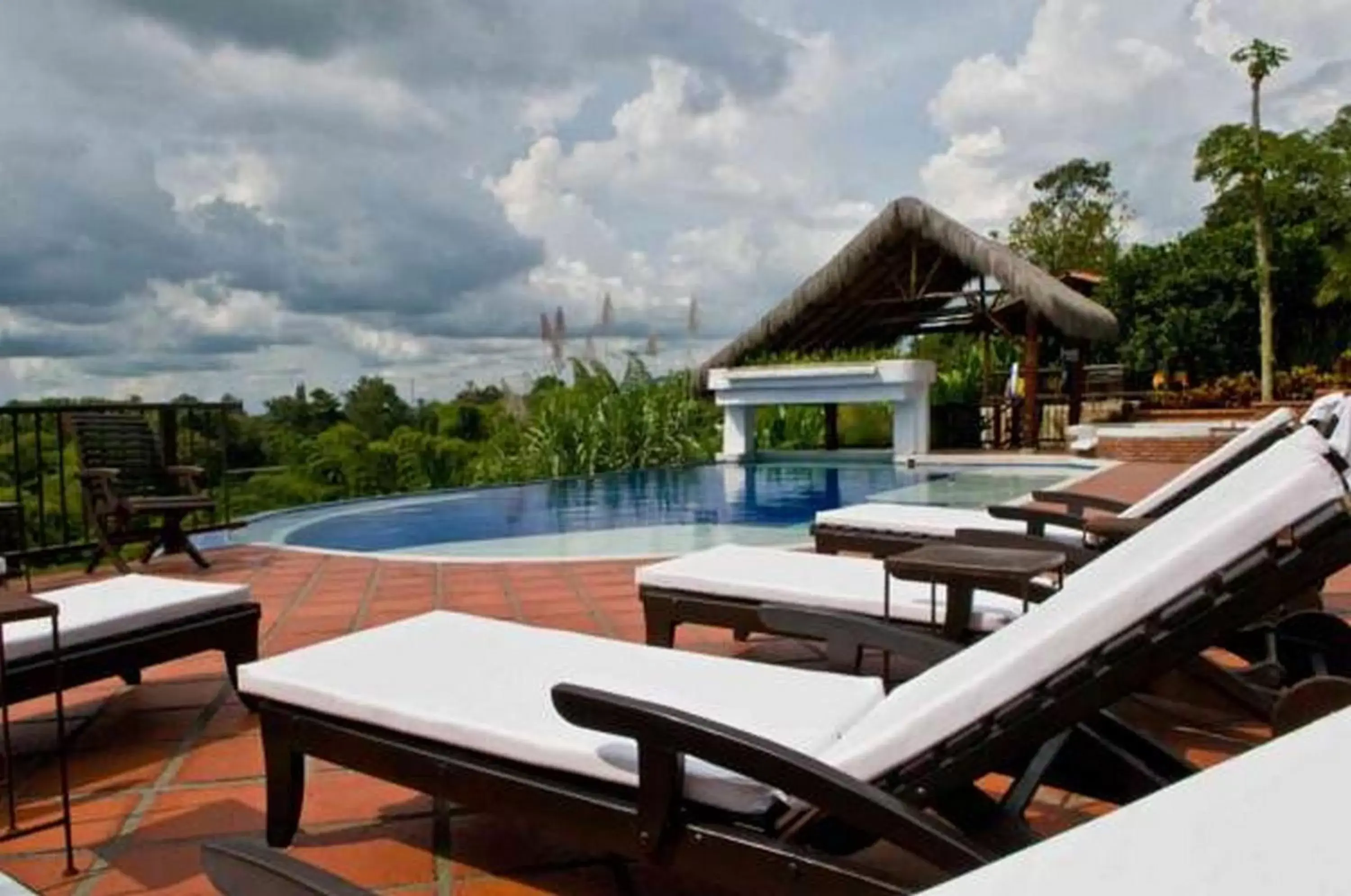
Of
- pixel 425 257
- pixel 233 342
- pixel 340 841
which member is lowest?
pixel 340 841

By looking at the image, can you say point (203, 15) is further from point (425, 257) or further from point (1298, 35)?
point (1298, 35)

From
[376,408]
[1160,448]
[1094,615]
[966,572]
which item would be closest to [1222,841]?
[1094,615]

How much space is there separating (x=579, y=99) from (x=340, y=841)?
1496 cm

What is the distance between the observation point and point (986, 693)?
1.47 m

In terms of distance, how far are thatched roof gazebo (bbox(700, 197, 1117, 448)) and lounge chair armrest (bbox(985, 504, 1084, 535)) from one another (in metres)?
12.4

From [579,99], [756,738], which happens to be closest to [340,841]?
[756,738]

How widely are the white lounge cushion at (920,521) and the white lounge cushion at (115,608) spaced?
2531mm

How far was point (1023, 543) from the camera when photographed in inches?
116

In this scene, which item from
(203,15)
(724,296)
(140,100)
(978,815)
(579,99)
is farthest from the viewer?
(724,296)

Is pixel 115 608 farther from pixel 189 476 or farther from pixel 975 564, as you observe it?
pixel 189 476

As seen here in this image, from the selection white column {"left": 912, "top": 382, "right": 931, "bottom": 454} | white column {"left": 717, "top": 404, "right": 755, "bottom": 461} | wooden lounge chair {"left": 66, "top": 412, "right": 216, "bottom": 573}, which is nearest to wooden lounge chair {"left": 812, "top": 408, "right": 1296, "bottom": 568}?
wooden lounge chair {"left": 66, "top": 412, "right": 216, "bottom": 573}

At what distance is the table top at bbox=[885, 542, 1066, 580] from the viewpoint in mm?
2336

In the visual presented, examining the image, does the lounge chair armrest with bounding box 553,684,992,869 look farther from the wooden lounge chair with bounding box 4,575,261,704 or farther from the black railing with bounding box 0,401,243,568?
the black railing with bounding box 0,401,243,568

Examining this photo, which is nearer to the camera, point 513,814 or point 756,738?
point 756,738
